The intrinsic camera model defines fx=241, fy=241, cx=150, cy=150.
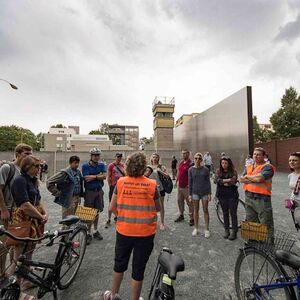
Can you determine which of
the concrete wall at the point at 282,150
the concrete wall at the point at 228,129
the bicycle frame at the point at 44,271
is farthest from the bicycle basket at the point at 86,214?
the concrete wall at the point at 282,150

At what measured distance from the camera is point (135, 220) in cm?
246

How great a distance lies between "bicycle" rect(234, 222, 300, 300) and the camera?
2098 millimetres

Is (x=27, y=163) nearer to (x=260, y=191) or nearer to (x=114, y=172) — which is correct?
(x=114, y=172)

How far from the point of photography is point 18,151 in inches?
137

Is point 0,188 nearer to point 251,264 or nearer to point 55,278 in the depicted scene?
point 55,278

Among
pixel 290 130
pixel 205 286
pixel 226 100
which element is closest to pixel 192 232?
pixel 205 286

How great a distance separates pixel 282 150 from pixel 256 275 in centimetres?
2205

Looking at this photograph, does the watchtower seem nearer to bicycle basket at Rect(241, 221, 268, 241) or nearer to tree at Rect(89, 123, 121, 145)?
bicycle basket at Rect(241, 221, 268, 241)

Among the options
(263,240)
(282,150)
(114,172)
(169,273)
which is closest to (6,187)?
(169,273)

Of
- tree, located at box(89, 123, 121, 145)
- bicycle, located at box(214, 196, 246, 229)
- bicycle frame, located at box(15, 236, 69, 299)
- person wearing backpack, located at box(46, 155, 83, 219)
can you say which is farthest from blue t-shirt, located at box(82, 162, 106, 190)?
tree, located at box(89, 123, 121, 145)

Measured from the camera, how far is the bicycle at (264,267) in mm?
2098

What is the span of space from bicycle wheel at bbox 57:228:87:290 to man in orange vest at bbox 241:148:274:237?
294cm

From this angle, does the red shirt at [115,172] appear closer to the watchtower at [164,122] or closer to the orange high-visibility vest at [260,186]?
the orange high-visibility vest at [260,186]

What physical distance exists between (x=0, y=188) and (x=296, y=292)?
3424mm
